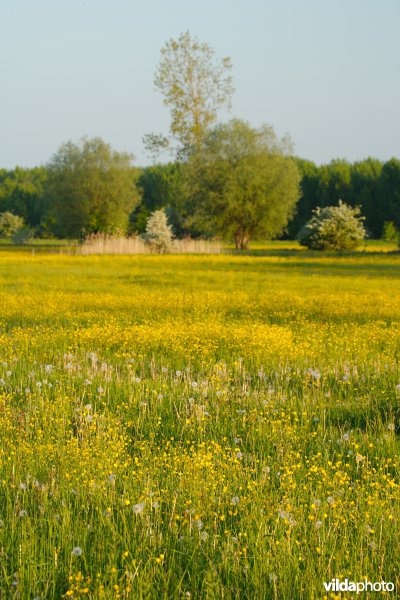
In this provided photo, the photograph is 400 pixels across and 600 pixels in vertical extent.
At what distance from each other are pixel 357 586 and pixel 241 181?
61691 millimetres

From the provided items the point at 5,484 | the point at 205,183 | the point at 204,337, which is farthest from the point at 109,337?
the point at 205,183

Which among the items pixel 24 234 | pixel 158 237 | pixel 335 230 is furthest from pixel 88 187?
pixel 335 230

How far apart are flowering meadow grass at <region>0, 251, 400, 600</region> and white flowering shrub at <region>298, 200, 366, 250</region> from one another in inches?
1867

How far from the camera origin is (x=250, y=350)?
12.1 metres

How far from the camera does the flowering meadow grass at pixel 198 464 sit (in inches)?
166

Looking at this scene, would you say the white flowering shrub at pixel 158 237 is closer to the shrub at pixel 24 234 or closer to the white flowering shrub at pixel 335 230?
the white flowering shrub at pixel 335 230

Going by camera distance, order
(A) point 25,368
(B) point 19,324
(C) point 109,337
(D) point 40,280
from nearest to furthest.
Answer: (A) point 25,368 < (C) point 109,337 < (B) point 19,324 < (D) point 40,280

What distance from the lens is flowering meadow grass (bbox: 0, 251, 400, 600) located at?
4.21m

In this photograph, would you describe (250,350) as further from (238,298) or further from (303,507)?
(238,298)

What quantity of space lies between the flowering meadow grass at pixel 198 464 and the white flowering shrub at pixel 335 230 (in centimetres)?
4743

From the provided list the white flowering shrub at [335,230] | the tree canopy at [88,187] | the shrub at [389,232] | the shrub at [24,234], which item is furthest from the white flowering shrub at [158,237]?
the shrub at [24,234]

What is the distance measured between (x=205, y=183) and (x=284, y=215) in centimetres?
815

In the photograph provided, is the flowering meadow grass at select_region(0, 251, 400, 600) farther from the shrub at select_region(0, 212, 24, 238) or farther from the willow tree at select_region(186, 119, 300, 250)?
the shrub at select_region(0, 212, 24, 238)

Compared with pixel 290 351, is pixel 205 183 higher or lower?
higher
